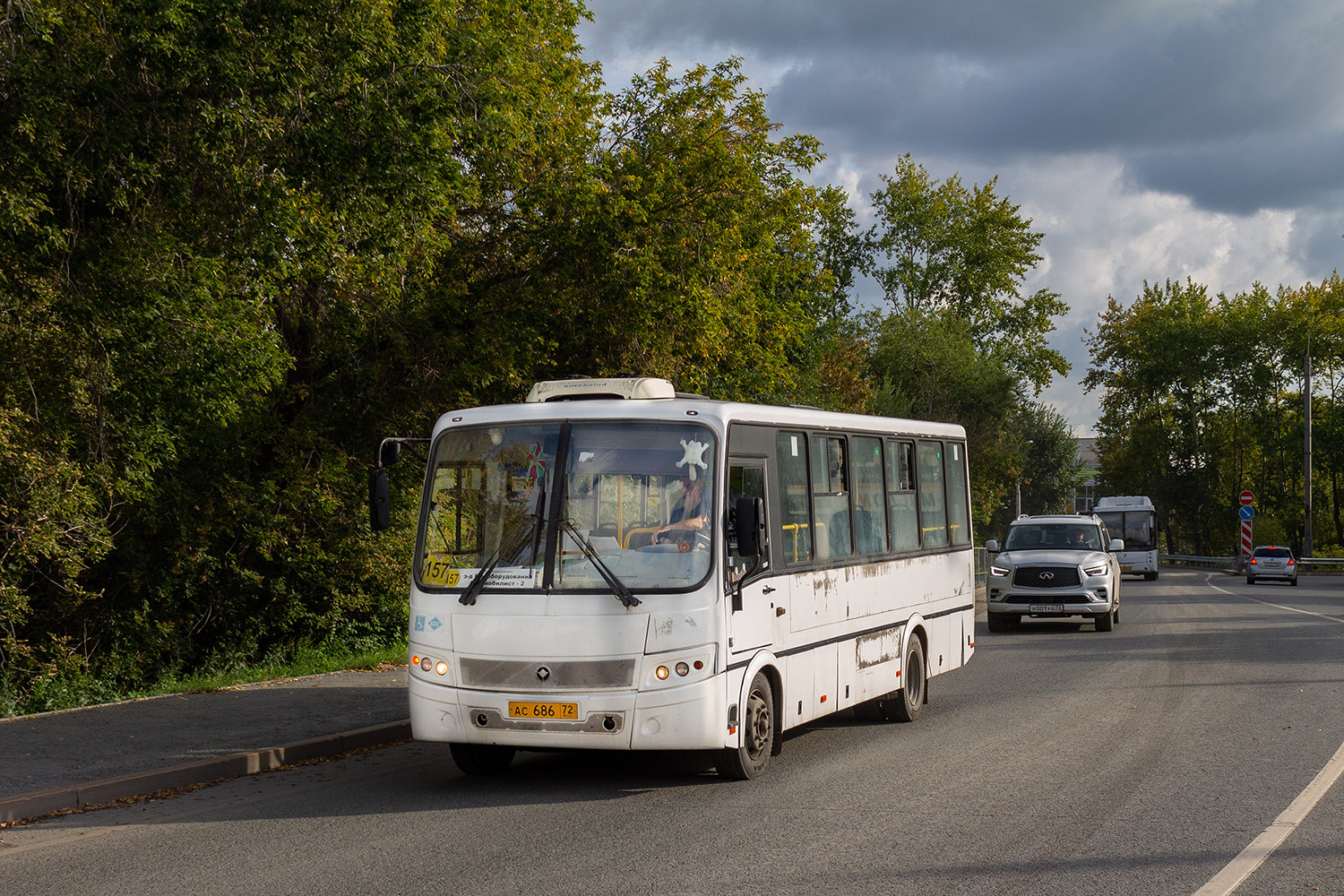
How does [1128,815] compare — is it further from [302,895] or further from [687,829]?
[302,895]

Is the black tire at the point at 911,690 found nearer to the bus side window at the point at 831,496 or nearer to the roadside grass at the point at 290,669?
the bus side window at the point at 831,496

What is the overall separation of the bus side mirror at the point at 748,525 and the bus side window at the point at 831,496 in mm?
2023

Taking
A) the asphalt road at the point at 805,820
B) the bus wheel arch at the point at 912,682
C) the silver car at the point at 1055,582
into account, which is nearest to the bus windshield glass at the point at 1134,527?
the silver car at the point at 1055,582

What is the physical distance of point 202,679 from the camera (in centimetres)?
1548

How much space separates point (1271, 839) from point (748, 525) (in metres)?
3.58

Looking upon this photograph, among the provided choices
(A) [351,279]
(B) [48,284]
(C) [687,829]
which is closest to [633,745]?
(C) [687,829]

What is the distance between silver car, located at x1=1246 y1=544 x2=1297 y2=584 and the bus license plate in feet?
155

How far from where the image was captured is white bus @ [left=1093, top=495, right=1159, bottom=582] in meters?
54.9

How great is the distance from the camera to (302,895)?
6.38 meters

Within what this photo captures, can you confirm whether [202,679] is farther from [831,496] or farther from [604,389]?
[831,496]

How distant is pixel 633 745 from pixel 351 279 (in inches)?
437

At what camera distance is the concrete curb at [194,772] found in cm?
838

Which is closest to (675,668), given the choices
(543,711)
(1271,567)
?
(543,711)

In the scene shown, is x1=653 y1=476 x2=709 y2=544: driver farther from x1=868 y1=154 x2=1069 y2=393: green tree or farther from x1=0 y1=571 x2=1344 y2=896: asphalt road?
x1=868 y1=154 x2=1069 y2=393: green tree
